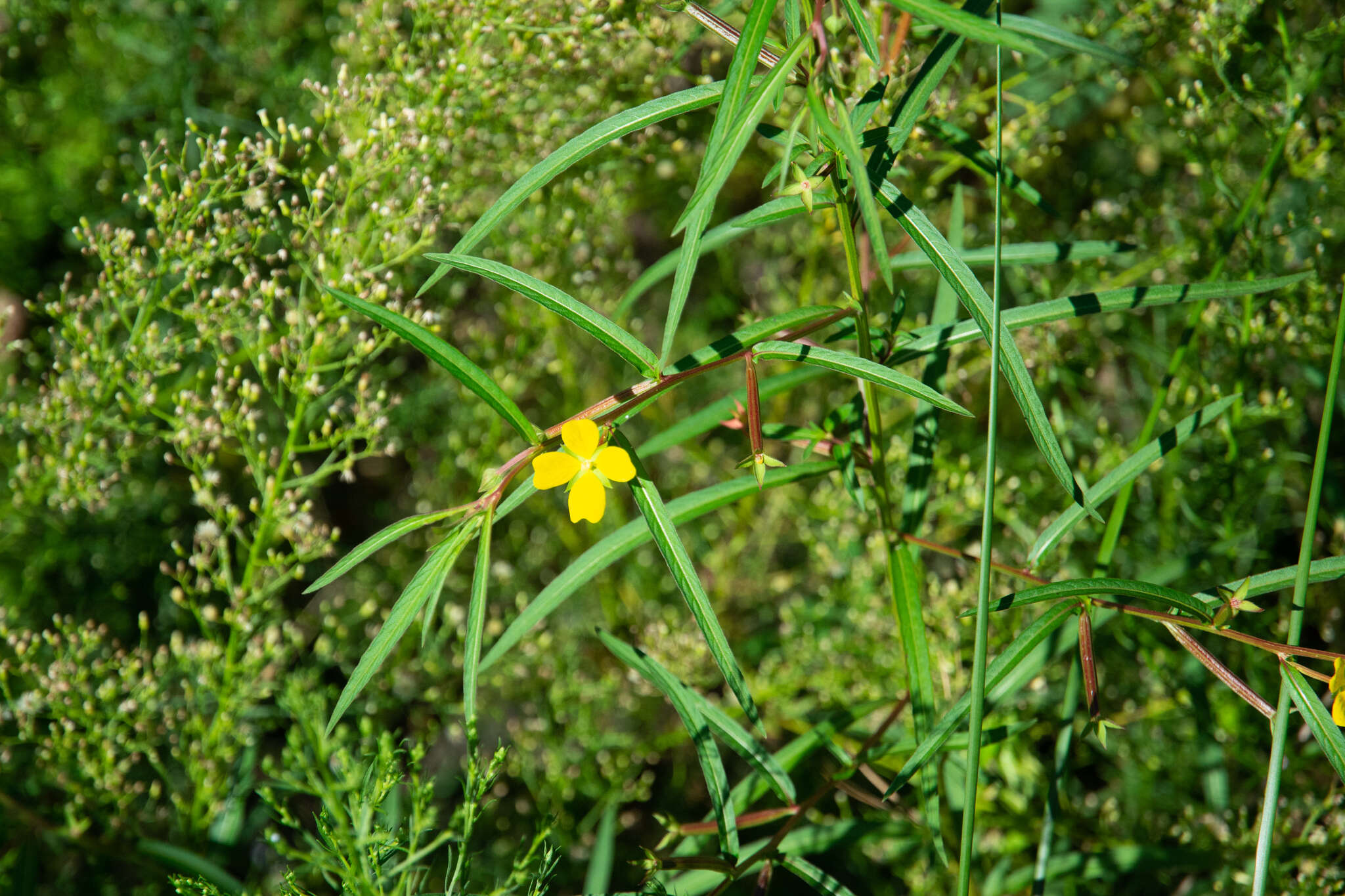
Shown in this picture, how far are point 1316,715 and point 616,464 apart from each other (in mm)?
835

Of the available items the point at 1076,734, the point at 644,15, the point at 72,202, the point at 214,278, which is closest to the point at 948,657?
the point at 1076,734

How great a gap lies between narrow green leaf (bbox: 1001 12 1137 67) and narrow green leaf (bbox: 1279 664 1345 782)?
73 cm

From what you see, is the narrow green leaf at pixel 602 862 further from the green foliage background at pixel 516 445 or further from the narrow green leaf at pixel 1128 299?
the narrow green leaf at pixel 1128 299

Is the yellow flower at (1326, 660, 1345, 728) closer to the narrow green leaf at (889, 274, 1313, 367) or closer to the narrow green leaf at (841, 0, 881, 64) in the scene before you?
the narrow green leaf at (889, 274, 1313, 367)

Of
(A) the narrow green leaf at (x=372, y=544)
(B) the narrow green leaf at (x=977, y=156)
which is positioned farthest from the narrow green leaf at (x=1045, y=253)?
(A) the narrow green leaf at (x=372, y=544)

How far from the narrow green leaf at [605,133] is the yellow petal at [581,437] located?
0.22 meters

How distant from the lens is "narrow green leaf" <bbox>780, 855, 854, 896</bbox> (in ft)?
4.08

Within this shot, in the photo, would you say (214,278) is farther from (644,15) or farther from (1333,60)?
(1333,60)

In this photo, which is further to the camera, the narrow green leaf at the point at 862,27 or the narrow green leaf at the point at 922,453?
the narrow green leaf at the point at 922,453

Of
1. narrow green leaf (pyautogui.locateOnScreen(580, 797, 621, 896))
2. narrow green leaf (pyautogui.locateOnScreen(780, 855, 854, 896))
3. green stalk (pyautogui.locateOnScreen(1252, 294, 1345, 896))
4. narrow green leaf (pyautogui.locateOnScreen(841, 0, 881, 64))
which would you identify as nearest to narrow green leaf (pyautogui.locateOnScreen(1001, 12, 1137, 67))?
narrow green leaf (pyautogui.locateOnScreen(841, 0, 881, 64))

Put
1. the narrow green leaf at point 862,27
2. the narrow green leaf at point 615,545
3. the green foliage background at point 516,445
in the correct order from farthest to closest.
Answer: the green foliage background at point 516,445 < the narrow green leaf at point 615,545 < the narrow green leaf at point 862,27

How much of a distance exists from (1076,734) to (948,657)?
0.53 metres

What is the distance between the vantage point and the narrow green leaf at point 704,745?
1199 mm

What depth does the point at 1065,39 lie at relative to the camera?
1077 mm
